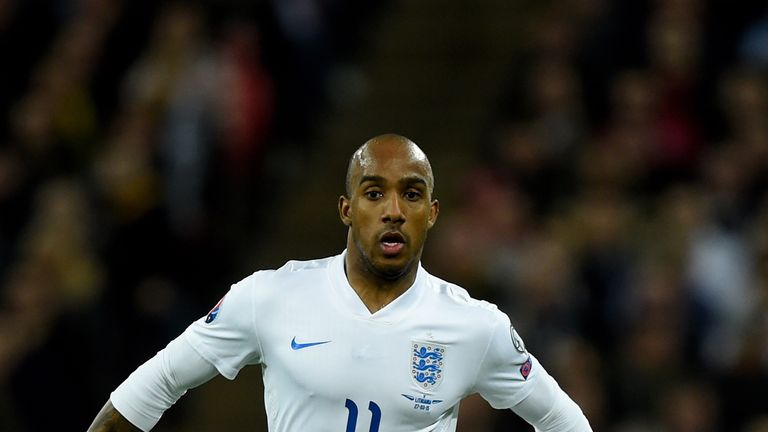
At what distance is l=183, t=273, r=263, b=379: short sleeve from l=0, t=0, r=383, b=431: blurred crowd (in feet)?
15.8

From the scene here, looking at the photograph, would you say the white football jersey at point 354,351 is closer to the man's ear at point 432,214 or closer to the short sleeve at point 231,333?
the short sleeve at point 231,333

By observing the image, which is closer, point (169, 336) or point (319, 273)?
point (319, 273)

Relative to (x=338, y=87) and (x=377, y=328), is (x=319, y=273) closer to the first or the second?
(x=377, y=328)

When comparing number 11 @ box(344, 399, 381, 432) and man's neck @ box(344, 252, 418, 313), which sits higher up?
man's neck @ box(344, 252, 418, 313)

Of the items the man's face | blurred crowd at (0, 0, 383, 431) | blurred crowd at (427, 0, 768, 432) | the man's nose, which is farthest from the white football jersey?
blurred crowd at (0, 0, 383, 431)

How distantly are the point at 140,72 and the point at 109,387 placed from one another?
266cm

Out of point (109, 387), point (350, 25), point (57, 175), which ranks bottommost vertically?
point (109, 387)

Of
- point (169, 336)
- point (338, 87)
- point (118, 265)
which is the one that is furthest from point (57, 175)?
point (338, 87)

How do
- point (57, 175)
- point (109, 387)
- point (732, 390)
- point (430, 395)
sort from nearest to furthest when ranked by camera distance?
point (430, 395)
point (732, 390)
point (109, 387)
point (57, 175)

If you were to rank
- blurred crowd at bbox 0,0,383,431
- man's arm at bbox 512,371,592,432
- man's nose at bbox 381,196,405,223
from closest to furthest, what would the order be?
man's nose at bbox 381,196,405,223 → man's arm at bbox 512,371,592,432 → blurred crowd at bbox 0,0,383,431

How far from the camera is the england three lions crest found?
5.30 meters

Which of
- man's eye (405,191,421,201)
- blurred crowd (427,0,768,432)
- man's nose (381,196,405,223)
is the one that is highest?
→ man's eye (405,191,421,201)

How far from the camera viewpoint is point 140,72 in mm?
12008

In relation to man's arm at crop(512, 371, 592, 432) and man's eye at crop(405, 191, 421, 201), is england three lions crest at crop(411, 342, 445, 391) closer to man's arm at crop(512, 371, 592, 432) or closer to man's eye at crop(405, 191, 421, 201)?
man's arm at crop(512, 371, 592, 432)
